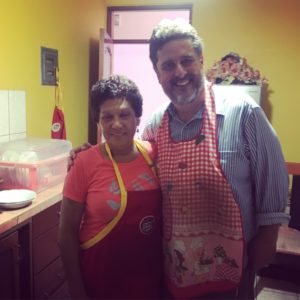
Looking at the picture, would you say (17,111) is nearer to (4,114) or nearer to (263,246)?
(4,114)

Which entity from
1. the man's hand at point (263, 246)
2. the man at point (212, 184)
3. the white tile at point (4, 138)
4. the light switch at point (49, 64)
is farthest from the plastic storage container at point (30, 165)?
the man's hand at point (263, 246)

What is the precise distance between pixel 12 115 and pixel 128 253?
1519 millimetres

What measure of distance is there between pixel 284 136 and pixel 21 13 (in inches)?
105

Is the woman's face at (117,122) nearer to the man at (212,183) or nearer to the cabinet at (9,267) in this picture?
the man at (212,183)

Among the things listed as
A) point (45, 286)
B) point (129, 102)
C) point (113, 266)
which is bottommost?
point (45, 286)

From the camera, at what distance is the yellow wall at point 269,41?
3520 millimetres

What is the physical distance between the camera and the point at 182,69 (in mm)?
1175

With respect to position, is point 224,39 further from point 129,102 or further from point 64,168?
point 129,102

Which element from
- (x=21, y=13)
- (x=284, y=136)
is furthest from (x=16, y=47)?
(x=284, y=136)

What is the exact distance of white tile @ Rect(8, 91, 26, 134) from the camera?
2279mm

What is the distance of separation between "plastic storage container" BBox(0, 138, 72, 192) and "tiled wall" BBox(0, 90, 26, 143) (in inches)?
3.4

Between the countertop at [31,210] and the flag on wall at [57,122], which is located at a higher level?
the flag on wall at [57,122]

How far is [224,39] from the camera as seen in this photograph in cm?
368

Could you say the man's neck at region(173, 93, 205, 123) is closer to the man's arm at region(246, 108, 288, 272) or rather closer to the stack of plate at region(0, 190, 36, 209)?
the man's arm at region(246, 108, 288, 272)
